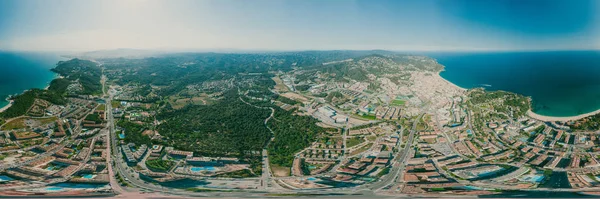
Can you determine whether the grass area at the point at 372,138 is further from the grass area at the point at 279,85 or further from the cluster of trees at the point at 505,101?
the grass area at the point at 279,85

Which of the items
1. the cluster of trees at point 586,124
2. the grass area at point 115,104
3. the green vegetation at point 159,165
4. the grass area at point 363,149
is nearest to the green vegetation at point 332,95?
the grass area at point 363,149

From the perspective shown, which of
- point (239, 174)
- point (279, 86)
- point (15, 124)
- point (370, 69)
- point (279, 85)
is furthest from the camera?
point (370, 69)

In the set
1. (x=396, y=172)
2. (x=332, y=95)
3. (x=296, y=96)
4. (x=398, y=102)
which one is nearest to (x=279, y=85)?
(x=296, y=96)

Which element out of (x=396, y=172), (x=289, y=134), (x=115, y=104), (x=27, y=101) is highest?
(x=27, y=101)

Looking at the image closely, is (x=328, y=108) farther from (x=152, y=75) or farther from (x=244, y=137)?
(x=152, y=75)

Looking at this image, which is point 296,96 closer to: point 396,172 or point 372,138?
point 372,138

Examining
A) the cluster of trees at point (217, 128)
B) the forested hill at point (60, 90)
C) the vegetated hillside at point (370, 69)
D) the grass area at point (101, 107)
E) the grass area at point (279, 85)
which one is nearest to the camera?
the cluster of trees at point (217, 128)

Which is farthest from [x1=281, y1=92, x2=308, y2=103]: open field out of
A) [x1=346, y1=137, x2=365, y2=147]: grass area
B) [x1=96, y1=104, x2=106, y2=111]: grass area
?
[x1=96, y1=104, x2=106, y2=111]: grass area

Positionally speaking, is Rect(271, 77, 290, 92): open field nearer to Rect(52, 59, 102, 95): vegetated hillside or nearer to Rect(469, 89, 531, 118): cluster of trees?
Rect(469, 89, 531, 118): cluster of trees
